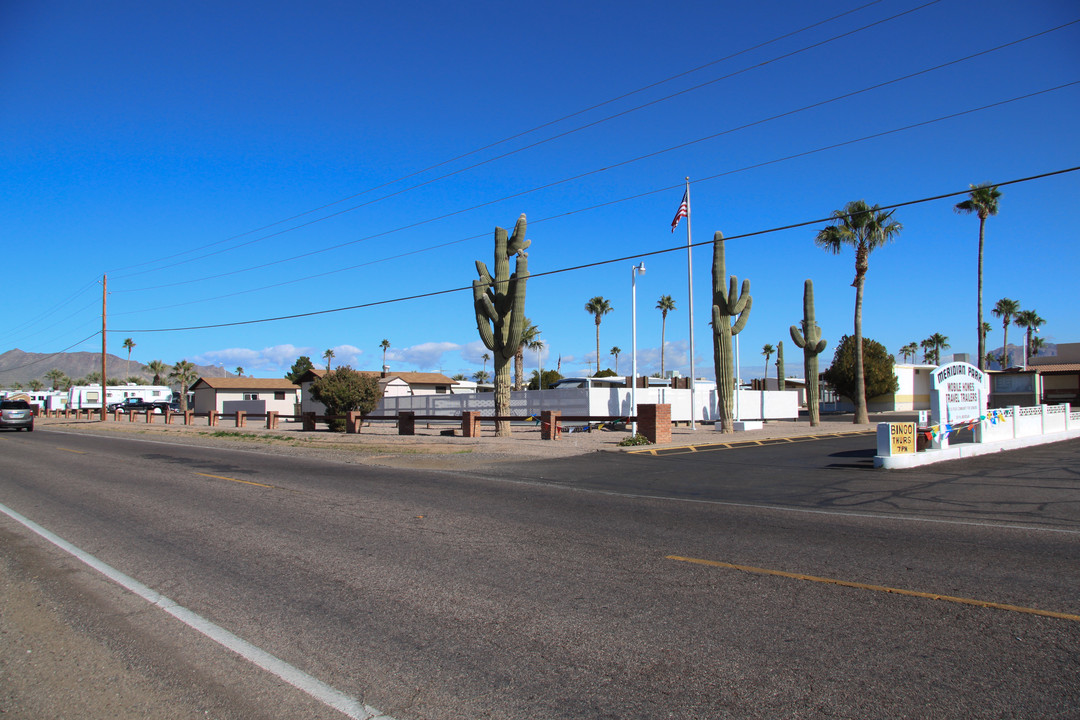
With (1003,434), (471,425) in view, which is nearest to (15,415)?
(471,425)

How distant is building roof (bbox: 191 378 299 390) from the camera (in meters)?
69.9

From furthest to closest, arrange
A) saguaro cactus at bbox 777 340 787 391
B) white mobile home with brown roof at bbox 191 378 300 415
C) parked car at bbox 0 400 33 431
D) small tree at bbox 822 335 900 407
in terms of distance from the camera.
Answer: white mobile home with brown roof at bbox 191 378 300 415 → saguaro cactus at bbox 777 340 787 391 → small tree at bbox 822 335 900 407 → parked car at bbox 0 400 33 431

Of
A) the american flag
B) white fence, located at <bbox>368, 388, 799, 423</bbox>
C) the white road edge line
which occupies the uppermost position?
the american flag

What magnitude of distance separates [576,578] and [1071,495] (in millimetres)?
9811

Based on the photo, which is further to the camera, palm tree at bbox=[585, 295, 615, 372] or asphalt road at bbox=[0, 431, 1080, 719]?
palm tree at bbox=[585, 295, 615, 372]

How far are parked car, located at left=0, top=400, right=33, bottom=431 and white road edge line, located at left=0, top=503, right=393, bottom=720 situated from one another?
3635cm

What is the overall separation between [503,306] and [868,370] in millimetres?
40747

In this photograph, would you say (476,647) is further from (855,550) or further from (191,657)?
(855,550)

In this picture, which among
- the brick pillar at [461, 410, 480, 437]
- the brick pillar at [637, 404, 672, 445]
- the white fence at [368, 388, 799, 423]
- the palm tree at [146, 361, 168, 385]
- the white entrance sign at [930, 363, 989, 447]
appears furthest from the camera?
the palm tree at [146, 361, 168, 385]

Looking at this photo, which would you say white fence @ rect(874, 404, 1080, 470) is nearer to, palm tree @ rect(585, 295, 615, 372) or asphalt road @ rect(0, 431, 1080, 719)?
asphalt road @ rect(0, 431, 1080, 719)

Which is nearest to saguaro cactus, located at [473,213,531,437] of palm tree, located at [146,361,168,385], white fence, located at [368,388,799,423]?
white fence, located at [368,388,799,423]

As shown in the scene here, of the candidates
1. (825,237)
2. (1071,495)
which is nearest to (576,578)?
(1071,495)

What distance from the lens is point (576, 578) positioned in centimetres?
629

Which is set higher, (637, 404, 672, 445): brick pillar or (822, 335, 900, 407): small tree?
(822, 335, 900, 407): small tree
